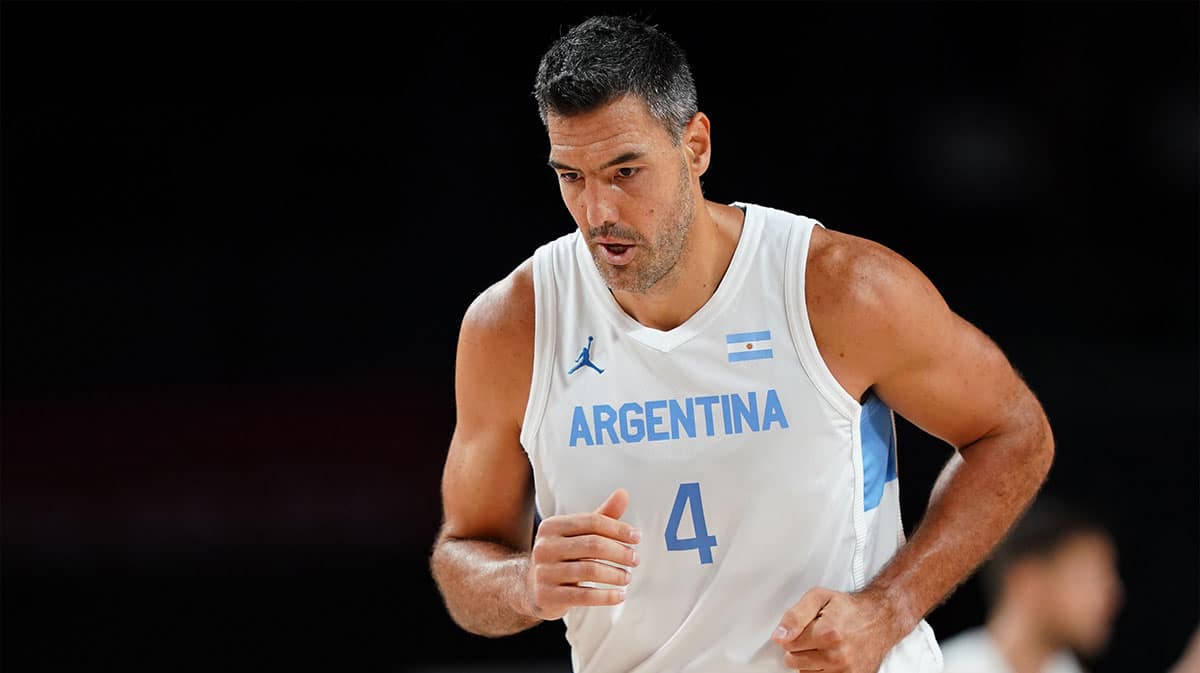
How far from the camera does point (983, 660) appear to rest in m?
4.47

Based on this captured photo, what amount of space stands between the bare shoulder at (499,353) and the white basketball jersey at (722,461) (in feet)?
0.13

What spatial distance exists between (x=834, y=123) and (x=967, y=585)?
2217mm

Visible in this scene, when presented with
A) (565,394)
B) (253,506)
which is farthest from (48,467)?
(565,394)

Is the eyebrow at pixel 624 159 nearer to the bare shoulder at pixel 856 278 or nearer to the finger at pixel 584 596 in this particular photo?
the bare shoulder at pixel 856 278

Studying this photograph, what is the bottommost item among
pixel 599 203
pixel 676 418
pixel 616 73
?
pixel 676 418

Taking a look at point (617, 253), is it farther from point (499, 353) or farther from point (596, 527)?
point (596, 527)

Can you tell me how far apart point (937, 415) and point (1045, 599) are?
180 cm

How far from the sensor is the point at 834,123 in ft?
22.4

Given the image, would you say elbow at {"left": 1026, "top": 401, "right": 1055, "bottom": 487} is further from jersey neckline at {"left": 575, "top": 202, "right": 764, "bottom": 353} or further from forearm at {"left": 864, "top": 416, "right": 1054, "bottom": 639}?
jersey neckline at {"left": 575, "top": 202, "right": 764, "bottom": 353}

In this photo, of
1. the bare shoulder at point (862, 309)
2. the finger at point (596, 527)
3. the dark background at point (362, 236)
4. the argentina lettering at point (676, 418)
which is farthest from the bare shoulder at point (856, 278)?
the dark background at point (362, 236)

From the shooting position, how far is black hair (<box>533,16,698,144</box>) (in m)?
2.66

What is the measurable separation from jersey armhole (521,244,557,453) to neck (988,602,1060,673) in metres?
2.16

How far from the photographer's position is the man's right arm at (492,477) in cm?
284

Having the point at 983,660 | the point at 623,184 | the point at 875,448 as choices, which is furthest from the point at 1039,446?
the point at 983,660
